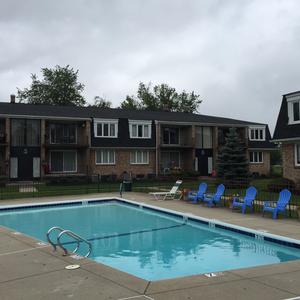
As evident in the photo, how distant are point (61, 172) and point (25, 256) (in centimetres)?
3198

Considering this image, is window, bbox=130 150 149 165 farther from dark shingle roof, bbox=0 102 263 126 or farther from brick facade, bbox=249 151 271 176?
brick facade, bbox=249 151 271 176

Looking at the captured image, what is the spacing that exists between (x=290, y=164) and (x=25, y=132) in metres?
22.9

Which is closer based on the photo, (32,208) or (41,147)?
(32,208)

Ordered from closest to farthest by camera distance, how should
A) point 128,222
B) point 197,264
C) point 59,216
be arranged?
point 197,264, point 128,222, point 59,216

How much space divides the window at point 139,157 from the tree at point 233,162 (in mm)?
10831

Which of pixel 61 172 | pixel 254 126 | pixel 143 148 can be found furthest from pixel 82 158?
pixel 254 126

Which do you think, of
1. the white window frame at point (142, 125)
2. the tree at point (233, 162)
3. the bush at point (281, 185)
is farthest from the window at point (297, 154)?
the white window frame at point (142, 125)

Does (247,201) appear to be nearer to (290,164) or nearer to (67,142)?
(290,164)

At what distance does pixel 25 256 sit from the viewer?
31.1 ft

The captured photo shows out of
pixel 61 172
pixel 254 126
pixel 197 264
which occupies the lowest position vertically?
pixel 197 264

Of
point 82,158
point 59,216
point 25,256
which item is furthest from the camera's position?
point 82,158

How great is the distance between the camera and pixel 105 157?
4222cm

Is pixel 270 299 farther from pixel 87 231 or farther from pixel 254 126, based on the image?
pixel 254 126

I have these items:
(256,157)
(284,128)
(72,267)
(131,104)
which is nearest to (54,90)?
(131,104)
